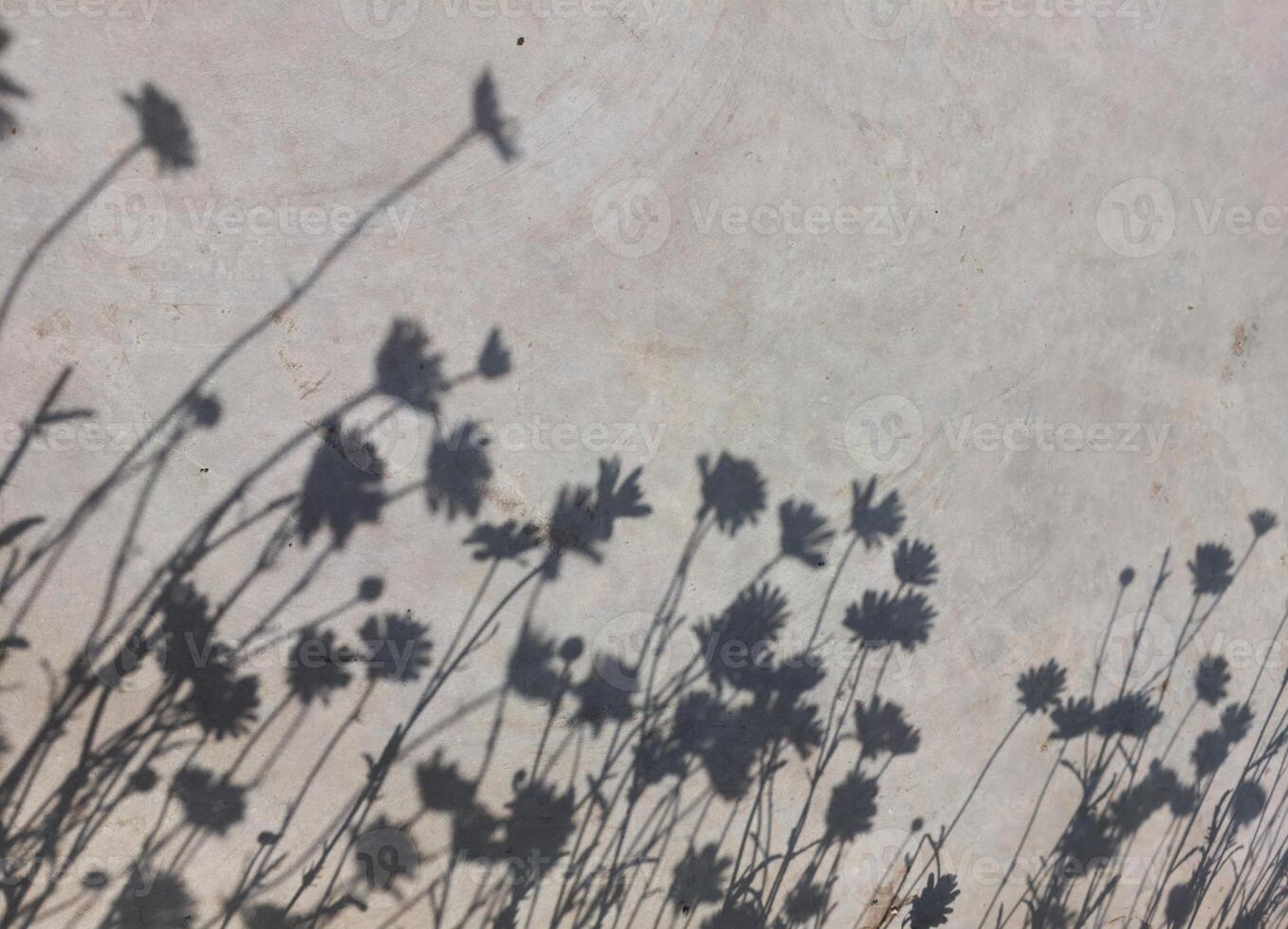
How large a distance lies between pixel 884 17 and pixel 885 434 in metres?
5.59

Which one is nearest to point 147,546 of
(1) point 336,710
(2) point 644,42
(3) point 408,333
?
(1) point 336,710

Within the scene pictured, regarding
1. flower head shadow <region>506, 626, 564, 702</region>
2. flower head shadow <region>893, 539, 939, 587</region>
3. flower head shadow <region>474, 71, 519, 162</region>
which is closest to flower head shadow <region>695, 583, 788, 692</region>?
flower head shadow <region>893, 539, 939, 587</region>

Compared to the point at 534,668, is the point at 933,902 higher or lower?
lower

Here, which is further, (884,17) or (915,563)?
(915,563)

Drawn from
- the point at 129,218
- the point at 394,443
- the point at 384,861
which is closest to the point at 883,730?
the point at 384,861

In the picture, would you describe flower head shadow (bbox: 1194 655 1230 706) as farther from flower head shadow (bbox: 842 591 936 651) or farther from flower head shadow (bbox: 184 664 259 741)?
flower head shadow (bbox: 184 664 259 741)

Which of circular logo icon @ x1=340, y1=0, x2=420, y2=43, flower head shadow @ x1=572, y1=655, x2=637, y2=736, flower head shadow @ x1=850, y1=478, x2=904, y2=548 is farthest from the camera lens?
flower head shadow @ x1=850, y1=478, x2=904, y2=548

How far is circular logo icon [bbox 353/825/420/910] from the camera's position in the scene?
1028 cm

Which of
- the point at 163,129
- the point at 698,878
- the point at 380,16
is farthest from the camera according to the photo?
the point at 698,878

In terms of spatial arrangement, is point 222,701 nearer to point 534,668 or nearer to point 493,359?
point 534,668

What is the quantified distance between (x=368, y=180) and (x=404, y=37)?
1.81 meters

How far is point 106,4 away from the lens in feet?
30.6

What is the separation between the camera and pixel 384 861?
407 inches

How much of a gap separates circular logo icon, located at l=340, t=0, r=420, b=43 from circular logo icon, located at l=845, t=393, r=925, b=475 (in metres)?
7.66
